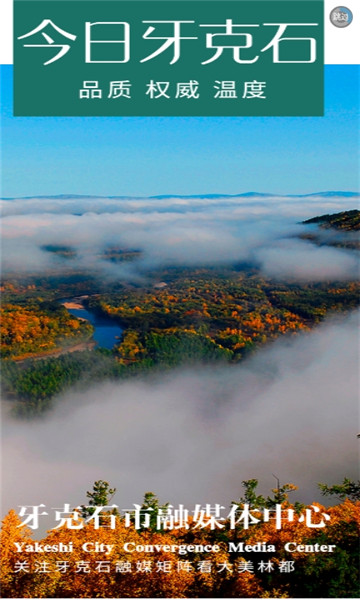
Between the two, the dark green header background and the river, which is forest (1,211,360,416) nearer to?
the river

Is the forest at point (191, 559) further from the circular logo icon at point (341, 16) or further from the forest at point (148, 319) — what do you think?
the circular logo icon at point (341, 16)

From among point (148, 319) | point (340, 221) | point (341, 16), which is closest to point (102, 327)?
point (148, 319)

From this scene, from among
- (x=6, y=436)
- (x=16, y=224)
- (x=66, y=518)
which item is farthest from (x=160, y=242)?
(x=66, y=518)

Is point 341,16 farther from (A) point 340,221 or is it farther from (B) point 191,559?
(B) point 191,559

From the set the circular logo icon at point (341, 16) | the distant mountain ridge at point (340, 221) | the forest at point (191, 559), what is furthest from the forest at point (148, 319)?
the circular logo icon at point (341, 16)

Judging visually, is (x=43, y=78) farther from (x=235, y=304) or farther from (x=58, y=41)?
(x=235, y=304)
